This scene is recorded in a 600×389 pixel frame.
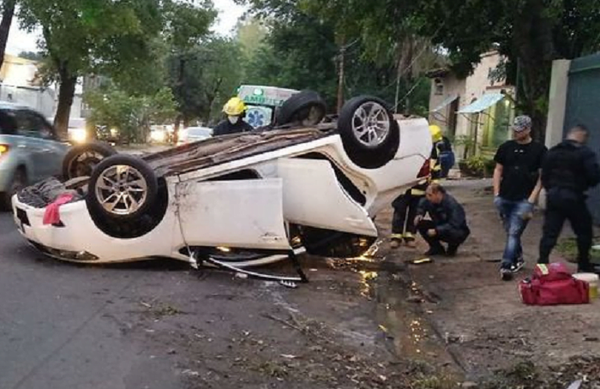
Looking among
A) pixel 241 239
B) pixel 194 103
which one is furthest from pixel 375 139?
pixel 194 103

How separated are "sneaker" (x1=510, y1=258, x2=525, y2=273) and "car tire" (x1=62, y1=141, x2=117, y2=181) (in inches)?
186

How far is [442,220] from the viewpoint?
10258 mm

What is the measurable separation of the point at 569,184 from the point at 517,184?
688 millimetres

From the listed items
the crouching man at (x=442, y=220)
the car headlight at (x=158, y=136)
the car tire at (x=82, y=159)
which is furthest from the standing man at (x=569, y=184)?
the car headlight at (x=158, y=136)

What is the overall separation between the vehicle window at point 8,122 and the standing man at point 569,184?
25.8 ft

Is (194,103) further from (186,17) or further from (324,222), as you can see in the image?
(324,222)

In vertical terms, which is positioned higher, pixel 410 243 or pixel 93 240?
pixel 93 240

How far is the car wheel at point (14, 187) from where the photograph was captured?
12.5 m

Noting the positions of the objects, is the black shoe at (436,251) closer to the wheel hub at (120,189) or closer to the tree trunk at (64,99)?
the wheel hub at (120,189)

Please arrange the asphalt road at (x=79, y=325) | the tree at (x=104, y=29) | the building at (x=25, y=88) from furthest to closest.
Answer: the building at (x=25, y=88) → the tree at (x=104, y=29) → the asphalt road at (x=79, y=325)

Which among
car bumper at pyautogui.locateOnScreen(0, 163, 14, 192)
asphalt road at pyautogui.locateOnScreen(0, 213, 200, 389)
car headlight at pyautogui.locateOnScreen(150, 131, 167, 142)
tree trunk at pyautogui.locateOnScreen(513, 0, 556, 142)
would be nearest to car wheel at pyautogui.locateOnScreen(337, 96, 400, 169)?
asphalt road at pyautogui.locateOnScreen(0, 213, 200, 389)

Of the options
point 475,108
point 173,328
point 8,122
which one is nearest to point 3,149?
point 8,122

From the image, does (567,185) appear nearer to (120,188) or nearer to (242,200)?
(242,200)

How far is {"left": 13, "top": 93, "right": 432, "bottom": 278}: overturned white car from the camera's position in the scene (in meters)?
8.14
